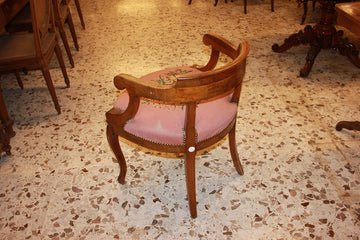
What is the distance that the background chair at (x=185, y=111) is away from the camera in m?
1.04

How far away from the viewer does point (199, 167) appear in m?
1.72

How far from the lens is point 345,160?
66.9 inches

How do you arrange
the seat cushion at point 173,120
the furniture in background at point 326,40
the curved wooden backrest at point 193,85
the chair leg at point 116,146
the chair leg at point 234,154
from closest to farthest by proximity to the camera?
the curved wooden backrest at point 193,85, the seat cushion at point 173,120, the chair leg at point 116,146, the chair leg at point 234,154, the furniture in background at point 326,40

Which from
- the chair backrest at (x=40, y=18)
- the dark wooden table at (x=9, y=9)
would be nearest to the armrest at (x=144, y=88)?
the chair backrest at (x=40, y=18)

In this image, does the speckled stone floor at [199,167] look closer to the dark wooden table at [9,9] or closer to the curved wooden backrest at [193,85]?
the dark wooden table at [9,9]

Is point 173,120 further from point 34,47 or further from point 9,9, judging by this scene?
point 9,9

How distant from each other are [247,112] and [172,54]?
3.65ft

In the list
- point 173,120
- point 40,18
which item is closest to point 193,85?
point 173,120

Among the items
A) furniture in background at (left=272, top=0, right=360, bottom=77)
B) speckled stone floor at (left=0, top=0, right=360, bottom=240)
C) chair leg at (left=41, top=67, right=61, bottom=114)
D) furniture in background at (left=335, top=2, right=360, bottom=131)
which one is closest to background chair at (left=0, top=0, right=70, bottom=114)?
chair leg at (left=41, top=67, right=61, bottom=114)

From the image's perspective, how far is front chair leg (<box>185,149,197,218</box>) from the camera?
127cm

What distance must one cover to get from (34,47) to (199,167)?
1350 mm

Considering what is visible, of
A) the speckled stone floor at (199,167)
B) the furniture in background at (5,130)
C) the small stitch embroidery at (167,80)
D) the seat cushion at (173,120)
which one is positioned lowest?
the speckled stone floor at (199,167)

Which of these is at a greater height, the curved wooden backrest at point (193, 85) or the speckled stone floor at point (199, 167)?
the curved wooden backrest at point (193, 85)

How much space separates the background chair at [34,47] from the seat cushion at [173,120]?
2.92ft
